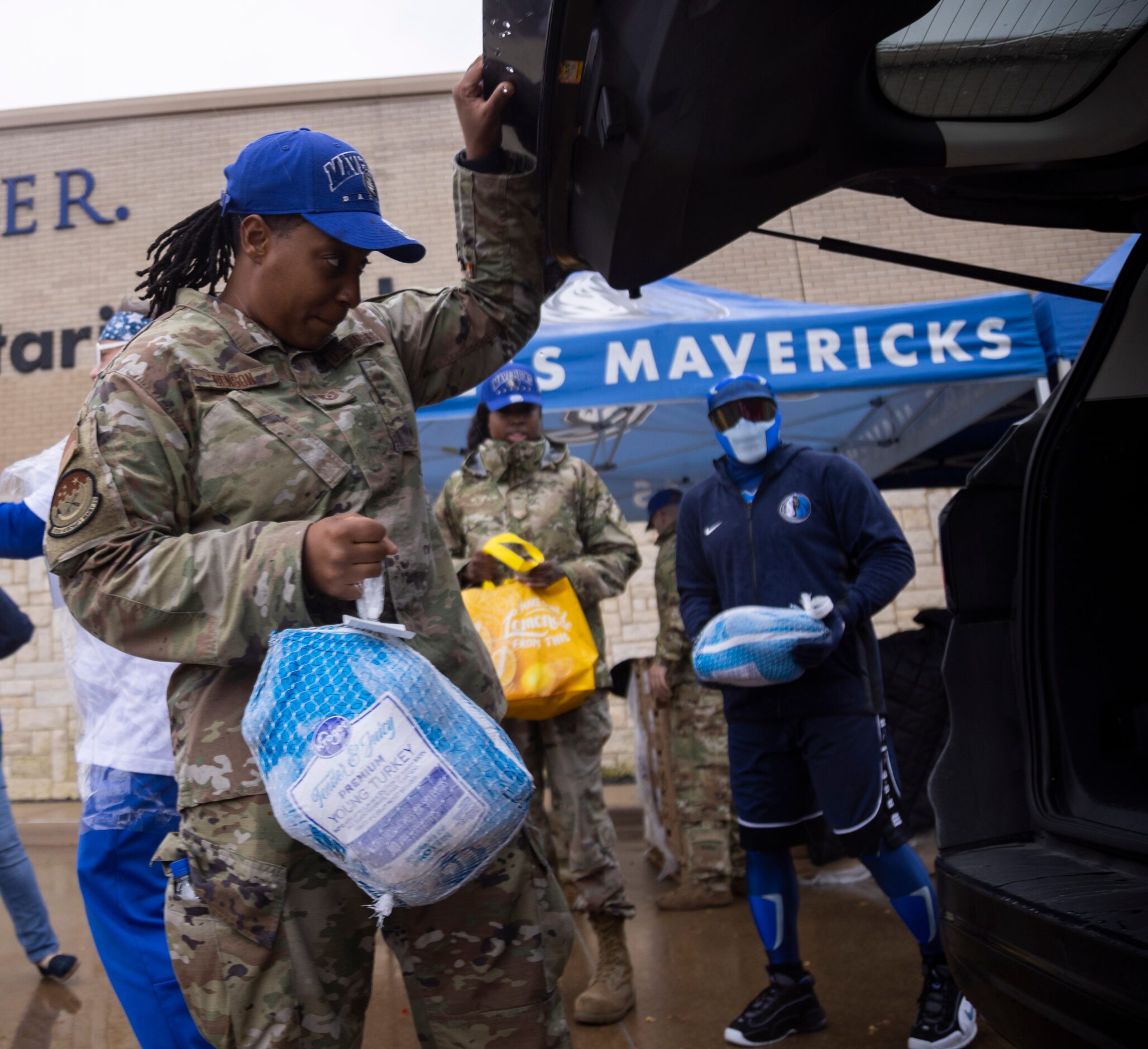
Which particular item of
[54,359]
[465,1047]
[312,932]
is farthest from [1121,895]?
[54,359]

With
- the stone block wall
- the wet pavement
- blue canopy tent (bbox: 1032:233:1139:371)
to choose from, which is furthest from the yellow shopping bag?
the stone block wall

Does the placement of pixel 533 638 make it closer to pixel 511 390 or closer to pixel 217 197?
pixel 511 390

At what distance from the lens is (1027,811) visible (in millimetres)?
2105

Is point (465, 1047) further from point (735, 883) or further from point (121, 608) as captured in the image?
point (735, 883)

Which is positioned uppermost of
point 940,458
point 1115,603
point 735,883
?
point 940,458

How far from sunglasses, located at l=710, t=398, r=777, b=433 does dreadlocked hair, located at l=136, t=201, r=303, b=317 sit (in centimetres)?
188

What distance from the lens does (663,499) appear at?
6004 mm

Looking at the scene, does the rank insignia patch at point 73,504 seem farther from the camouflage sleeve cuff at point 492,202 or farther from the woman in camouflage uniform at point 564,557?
the woman in camouflage uniform at point 564,557

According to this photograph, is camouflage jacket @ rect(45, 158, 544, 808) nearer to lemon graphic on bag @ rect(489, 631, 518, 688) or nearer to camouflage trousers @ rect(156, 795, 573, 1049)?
camouflage trousers @ rect(156, 795, 573, 1049)

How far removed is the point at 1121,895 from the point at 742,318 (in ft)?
12.9

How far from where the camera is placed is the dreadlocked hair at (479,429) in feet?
14.7

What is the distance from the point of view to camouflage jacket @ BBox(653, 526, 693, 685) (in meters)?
5.39

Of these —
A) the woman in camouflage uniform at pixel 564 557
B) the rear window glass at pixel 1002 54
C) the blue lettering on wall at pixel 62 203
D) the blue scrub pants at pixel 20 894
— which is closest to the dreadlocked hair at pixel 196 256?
the rear window glass at pixel 1002 54

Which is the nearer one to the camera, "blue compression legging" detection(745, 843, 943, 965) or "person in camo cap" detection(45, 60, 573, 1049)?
"person in camo cap" detection(45, 60, 573, 1049)
